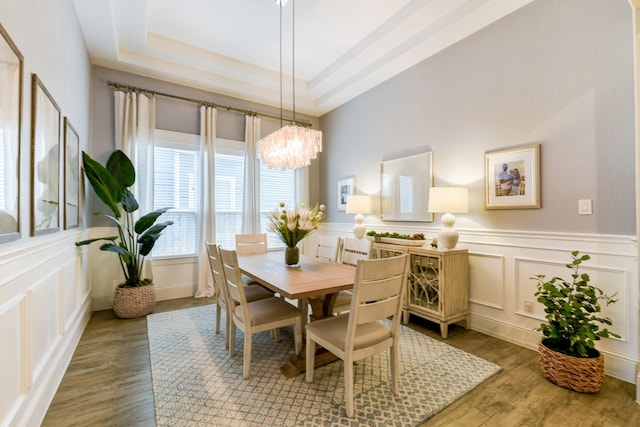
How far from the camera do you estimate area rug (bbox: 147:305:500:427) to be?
168cm

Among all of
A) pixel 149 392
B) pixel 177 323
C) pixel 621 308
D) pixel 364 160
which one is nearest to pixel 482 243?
pixel 621 308

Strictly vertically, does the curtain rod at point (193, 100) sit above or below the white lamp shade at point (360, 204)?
above

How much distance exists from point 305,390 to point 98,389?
1.44 m

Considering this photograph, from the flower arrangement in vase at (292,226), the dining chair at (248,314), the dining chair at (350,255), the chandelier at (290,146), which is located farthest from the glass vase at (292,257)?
the chandelier at (290,146)

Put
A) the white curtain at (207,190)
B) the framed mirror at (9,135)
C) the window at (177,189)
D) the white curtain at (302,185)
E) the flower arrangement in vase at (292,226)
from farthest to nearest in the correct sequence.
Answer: the white curtain at (302,185)
the white curtain at (207,190)
the window at (177,189)
the flower arrangement in vase at (292,226)
the framed mirror at (9,135)

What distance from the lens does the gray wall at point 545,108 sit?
2119mm

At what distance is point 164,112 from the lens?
4.09 meters

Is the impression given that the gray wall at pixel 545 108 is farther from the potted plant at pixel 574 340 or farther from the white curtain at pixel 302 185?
the white curtain at pixel 302 185

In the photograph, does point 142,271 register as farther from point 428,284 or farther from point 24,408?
point 428,284

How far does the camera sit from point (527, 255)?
8.50 feet

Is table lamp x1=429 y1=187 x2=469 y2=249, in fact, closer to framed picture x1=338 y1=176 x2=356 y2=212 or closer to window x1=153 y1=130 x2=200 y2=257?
framed picture x1=338 y1=176 x2=356 y2=212

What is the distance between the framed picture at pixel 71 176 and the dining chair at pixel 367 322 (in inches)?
91.7

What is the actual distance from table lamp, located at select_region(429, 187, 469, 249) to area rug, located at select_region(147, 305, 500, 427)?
0.99 metres

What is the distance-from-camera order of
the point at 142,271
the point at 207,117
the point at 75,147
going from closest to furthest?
the point at 75,147
the point at 142,271
the point at 207,117
